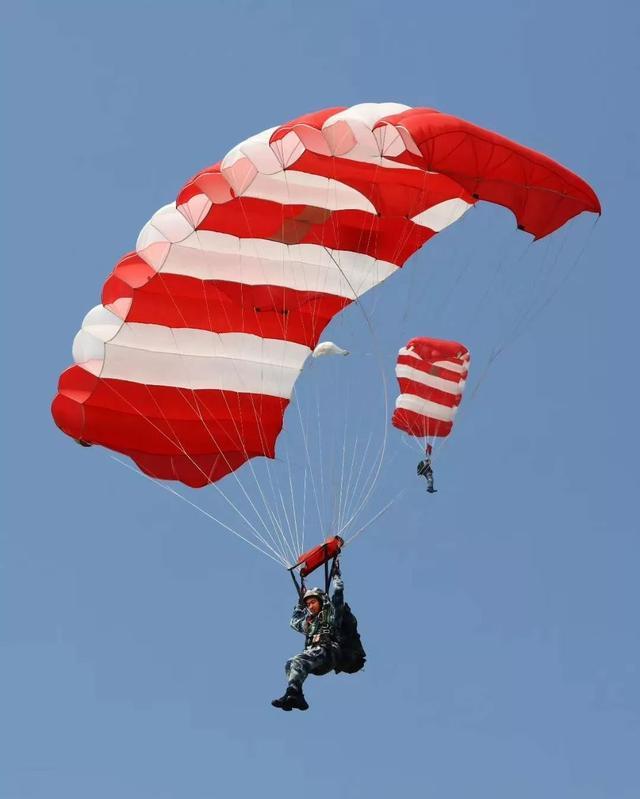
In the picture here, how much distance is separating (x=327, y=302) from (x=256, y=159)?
2.68 m

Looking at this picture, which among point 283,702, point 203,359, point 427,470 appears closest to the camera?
point 283,702

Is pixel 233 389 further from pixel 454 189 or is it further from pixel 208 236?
pixel 454 189

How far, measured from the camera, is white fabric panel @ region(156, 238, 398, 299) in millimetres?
19578

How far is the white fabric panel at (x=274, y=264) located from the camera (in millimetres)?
19578

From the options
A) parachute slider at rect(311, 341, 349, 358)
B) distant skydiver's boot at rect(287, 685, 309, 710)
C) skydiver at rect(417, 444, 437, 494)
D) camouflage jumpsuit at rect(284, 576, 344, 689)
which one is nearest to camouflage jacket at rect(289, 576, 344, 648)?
camouflage jumpsuit at rect(284, 576, 344, 689)

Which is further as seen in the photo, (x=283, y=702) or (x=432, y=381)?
(x=432, y=381)

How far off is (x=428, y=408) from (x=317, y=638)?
372 inches

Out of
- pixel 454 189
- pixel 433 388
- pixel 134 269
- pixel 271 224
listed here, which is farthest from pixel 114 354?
pixel 433 388

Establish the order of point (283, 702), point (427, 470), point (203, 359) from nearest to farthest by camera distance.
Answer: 1. point (283, 702)
2. point (203, 359)
3. point (427, 470)

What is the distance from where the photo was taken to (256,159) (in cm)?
1823

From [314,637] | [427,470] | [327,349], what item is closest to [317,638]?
[314,637]

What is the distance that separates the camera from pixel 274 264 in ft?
65.3

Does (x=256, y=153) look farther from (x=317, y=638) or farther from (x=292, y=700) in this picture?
(x=292, y=700)

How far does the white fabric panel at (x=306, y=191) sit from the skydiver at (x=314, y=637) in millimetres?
3832
